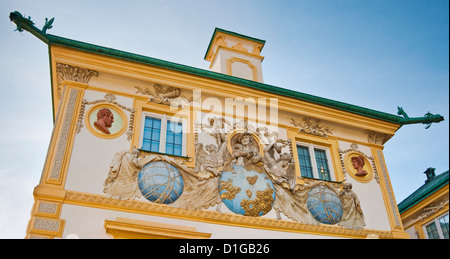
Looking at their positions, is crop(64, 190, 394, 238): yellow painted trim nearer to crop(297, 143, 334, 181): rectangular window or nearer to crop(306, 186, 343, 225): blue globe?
crop(306, 186, 343, 225): blue globe

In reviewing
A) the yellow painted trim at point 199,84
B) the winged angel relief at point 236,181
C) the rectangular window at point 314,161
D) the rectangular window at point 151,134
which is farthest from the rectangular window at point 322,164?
the rectangular window at point 151,134

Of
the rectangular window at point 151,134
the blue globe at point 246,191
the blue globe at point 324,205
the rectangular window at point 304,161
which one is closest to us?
the blue globe at point 246,191

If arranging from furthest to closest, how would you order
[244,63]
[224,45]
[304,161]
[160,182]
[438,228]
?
[224,45], [244,63], [438,228], [304,161], [160,182]

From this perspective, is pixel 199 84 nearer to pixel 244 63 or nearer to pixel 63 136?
pixel 244 63

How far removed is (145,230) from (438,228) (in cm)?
1124

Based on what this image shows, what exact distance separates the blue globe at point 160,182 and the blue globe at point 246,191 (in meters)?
1.27

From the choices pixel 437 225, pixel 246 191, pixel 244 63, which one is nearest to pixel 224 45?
pixel 244 63

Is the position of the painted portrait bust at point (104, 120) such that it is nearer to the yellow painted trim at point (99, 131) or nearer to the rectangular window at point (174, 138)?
the yellow painted trim at point (99, 131)

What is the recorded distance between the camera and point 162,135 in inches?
505

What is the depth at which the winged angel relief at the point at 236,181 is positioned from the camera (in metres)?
11.6

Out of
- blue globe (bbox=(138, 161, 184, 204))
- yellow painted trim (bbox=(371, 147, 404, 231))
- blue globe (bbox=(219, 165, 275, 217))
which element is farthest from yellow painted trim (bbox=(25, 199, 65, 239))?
yellow painted trim (bbox=(371, 147, 404, 231))

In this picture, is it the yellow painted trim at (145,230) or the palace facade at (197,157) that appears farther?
the palace facade at (197,157)
